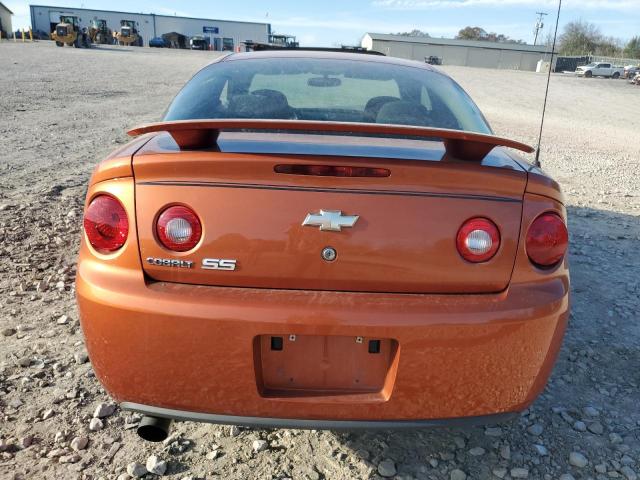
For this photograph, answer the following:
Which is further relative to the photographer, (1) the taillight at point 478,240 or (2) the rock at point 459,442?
(2) the rock at point 459,442

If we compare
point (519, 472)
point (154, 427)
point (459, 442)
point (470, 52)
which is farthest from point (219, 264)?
point (470, 52)

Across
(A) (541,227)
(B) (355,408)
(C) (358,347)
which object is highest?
(A) (541,227)

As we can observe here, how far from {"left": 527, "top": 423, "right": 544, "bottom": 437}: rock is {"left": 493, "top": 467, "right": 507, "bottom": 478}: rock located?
0.31 m

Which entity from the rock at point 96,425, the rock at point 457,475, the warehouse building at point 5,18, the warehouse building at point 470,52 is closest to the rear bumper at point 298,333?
the rock at point 457,475

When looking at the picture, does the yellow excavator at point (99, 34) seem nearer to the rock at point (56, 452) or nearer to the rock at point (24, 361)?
the rock at point (24, 361)

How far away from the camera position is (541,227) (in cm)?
186

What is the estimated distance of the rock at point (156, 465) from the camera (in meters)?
2.12

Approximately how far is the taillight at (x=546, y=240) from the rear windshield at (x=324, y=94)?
973 millimetres

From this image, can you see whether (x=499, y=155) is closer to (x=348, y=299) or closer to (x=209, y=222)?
(x=348, y=299)

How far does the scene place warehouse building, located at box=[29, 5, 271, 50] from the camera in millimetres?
78562

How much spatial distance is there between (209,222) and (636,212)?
5847 millimetres

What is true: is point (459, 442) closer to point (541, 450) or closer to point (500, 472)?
point (500, 472)

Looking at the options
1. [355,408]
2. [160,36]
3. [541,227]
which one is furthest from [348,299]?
[160,36]

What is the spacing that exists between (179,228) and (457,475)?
1.51 metres
